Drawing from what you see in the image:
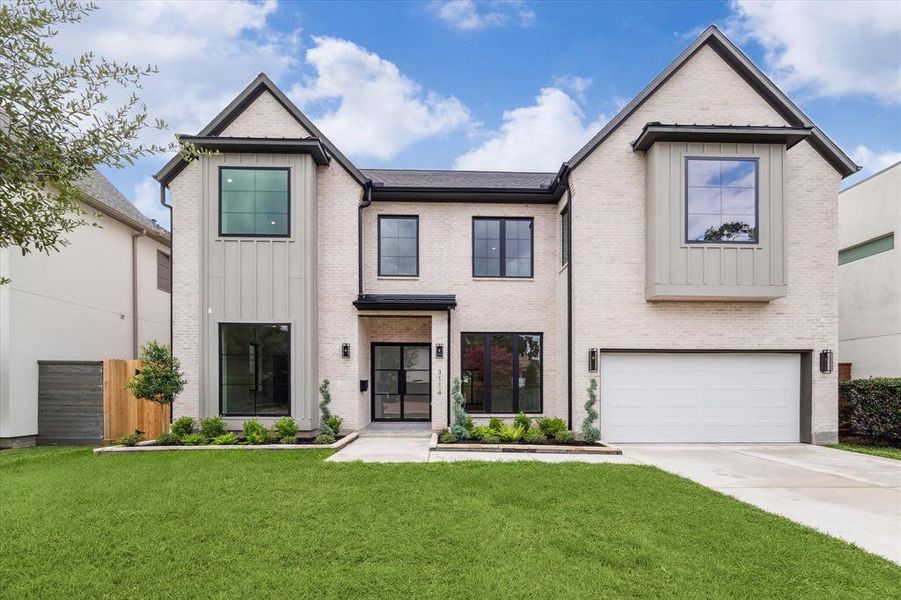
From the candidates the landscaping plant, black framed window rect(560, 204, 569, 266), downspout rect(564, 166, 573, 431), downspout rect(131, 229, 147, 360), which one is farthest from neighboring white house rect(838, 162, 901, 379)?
downspout rect(131, 229, 147, 360)

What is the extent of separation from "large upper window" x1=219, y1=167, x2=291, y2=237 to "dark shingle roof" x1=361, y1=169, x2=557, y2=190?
242 centimetres

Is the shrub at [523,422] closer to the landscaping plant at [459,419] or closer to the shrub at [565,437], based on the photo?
the shrub at [565,437]

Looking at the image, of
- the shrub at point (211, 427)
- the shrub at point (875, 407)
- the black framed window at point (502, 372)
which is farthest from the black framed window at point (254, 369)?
the shrub at point (875, 407)

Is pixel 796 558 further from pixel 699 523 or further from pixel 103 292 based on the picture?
pixel 103 292

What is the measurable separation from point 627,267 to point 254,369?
8937mm

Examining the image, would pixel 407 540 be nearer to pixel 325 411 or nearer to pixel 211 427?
pixel 325 411

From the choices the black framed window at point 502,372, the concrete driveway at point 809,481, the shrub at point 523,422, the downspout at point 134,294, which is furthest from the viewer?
the downspout at point 134,294

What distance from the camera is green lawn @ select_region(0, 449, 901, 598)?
3898mm

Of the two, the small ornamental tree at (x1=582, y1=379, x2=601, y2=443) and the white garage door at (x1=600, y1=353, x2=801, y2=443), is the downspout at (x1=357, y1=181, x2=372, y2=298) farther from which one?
the white garage door at (x1=600, y1=353, x2=801, y2=443)

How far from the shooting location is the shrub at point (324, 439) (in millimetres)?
9939

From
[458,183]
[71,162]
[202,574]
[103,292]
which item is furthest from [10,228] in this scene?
[103,292]

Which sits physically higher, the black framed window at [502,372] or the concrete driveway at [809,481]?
the black framed window at [502,372]

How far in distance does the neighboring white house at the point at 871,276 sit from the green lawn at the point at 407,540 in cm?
989

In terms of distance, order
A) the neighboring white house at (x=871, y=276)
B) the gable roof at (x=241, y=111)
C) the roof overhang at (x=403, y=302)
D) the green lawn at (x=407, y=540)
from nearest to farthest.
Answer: the green lawn at (x=407, y=540) → the gable roof at (x=241, y=111) → the roof overhang at (x=403, y=302) → the neighboring white house at (x=871, y=276)
